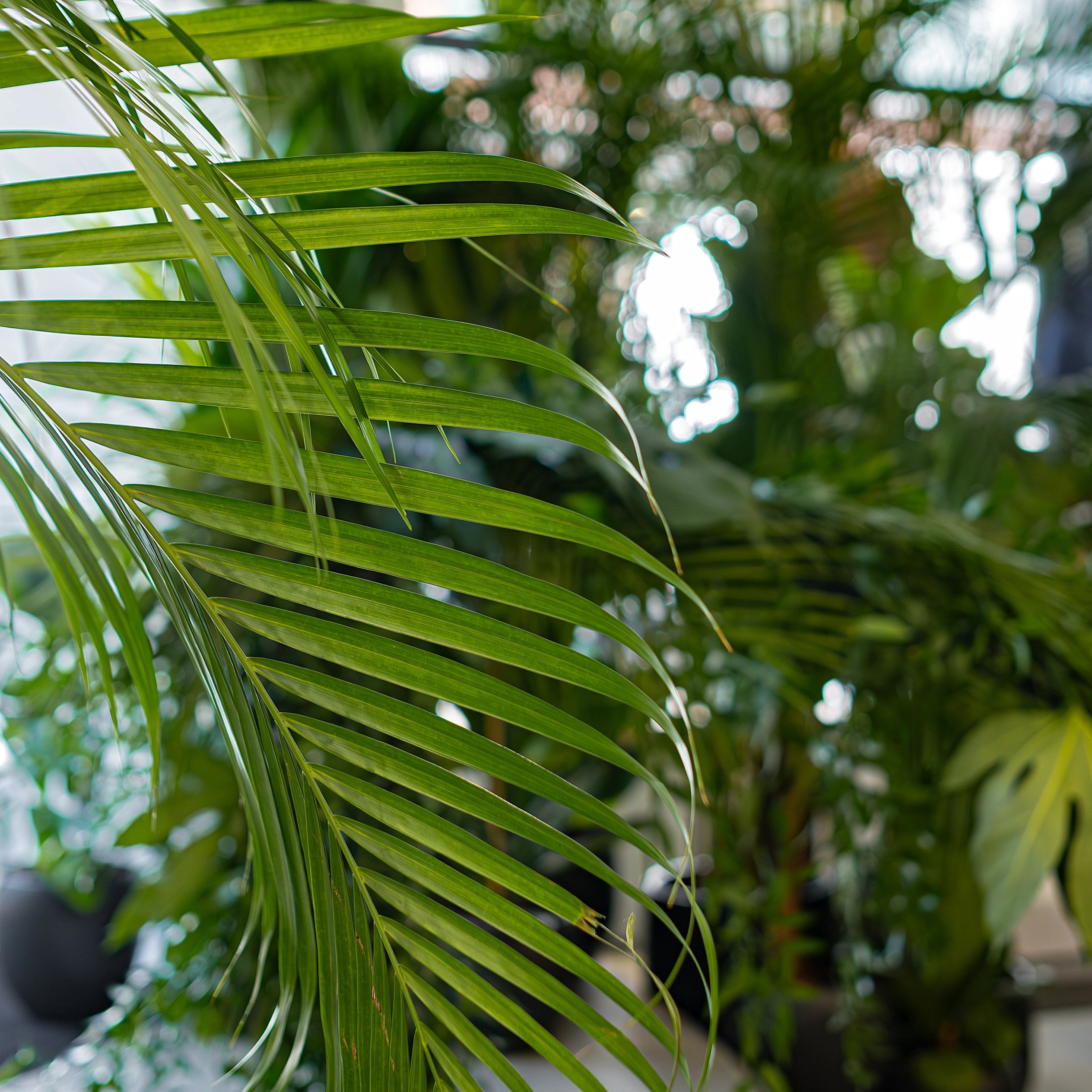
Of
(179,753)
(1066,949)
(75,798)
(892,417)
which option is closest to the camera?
(179,753)

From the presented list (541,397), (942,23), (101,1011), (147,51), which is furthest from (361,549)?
(942,23)

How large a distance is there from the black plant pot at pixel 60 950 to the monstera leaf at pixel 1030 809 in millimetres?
926

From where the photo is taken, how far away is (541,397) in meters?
0.74

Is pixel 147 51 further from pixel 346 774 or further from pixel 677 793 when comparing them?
pixel 677 793

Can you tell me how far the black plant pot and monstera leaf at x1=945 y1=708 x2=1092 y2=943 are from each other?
3.04 ft

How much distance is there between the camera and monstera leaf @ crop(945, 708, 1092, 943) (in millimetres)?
647

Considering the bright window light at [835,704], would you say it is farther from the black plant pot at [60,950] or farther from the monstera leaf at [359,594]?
the black plant pot at [60,950]

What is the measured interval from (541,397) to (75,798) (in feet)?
2.33

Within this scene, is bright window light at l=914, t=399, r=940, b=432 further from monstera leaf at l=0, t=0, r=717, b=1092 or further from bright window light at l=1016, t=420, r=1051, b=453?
monstera leaf at l=0, t=0, r=717, b=1092

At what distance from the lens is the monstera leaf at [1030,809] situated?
2.12 feet

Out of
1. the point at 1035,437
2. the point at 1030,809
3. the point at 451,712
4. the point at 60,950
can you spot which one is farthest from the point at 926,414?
the point at 60,950

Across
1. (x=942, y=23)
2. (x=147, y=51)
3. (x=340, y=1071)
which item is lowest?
(x=340, y=1071)

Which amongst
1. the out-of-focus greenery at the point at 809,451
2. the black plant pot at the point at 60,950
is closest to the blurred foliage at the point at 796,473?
the out-of-focus greenery at the point at 809,451

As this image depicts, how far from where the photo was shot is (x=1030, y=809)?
2.16ft
